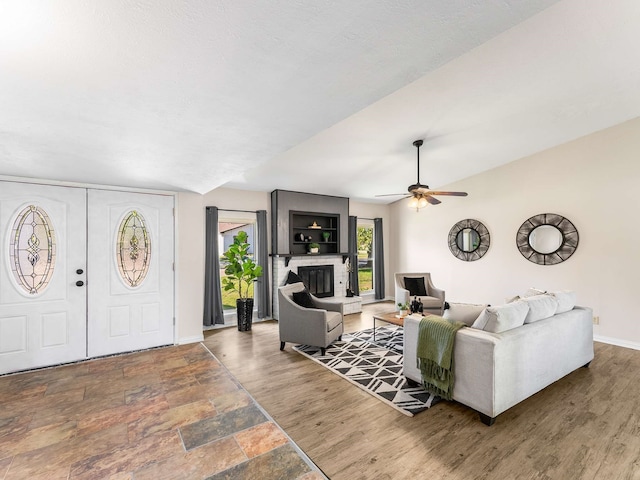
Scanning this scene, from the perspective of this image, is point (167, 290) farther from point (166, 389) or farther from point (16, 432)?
point (16, 432)

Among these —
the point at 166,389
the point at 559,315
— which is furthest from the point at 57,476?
the point at 559,315

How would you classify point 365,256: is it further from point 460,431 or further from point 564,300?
point 460,431

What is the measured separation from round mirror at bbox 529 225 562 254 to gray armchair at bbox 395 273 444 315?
1.85 metres

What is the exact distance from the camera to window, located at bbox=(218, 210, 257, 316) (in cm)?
580

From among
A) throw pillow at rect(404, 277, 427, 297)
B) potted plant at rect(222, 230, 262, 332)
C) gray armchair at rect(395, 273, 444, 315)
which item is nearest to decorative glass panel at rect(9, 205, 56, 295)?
potted plant at rect(222, 230, 262, 332)

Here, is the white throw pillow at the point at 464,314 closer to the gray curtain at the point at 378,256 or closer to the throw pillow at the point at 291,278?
the throw pillow at the point at 291,278

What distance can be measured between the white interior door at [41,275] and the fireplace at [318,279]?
3757 mm

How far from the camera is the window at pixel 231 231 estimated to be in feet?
19.0

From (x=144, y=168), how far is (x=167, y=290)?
202cm

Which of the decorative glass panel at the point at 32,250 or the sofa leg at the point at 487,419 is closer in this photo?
the sofa leg at the point at 487,419

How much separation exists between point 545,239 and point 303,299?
14.6 feet

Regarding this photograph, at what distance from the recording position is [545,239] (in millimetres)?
5359

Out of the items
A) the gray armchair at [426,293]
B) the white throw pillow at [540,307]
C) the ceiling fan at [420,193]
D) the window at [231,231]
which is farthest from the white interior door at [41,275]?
the white throw pillow at [540,307]

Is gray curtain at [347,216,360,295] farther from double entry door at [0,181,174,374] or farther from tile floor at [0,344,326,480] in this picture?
tile floor at [0,344,326,480]
